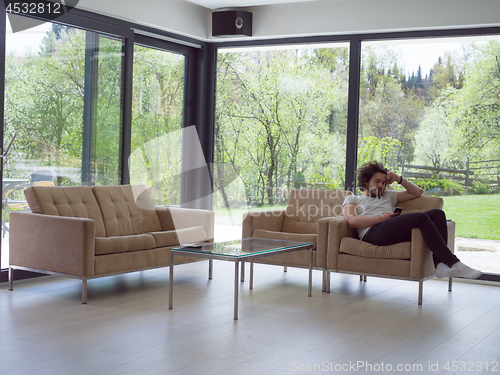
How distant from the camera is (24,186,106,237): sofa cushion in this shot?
4.36 meters

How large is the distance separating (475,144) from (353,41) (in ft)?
5.56

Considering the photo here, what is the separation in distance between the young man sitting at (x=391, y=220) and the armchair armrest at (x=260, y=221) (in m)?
0.79

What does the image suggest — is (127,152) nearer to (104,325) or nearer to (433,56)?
(104,325)

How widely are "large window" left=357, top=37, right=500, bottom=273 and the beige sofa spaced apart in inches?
85.4

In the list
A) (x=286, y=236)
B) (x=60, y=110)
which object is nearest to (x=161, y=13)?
(x=60, y=110)

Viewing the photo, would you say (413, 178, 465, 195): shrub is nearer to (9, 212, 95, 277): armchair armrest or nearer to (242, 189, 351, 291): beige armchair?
(242, 189, 351, 291): beige armchair

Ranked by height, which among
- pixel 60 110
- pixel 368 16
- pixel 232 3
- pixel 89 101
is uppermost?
pixel 232 3

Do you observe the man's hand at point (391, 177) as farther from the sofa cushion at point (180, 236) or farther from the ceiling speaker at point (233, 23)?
the ceiling speaker at point (233, 23)

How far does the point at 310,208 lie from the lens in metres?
5.48

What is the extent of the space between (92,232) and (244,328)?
54.3 inches

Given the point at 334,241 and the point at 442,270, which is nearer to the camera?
the point at 442,270

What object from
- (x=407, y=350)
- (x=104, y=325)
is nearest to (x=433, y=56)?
(x=407, y=350)

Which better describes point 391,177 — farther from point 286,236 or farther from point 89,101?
point 89,101

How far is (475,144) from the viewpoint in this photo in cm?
554
